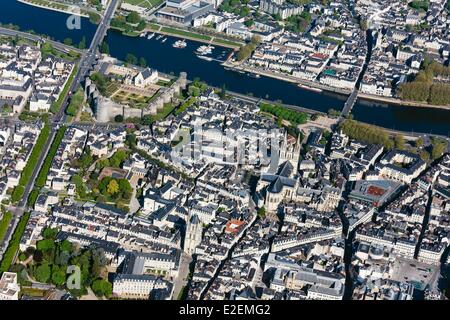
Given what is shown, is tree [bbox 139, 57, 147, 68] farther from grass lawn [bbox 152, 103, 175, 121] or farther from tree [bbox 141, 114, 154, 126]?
tree [bbox 141, 114, 154, 126]

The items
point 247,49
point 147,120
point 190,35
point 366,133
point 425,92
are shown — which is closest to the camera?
point 366,133

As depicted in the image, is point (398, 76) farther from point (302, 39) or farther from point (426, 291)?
point (426, 291)

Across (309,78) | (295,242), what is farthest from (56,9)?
(295,242)

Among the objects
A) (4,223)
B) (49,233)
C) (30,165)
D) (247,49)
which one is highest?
(247,49)

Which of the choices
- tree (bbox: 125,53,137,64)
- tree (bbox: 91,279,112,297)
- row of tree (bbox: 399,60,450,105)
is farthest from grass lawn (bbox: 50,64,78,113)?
row of tree (bbox: 399,60,450,105)

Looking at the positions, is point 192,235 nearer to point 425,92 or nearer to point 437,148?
point 437,148

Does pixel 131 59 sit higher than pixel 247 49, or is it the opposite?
pixel 247 49

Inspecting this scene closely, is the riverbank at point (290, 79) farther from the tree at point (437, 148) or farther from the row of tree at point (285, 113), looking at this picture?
the tree at point (437, 148)

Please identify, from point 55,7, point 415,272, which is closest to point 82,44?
A: point 55,7
